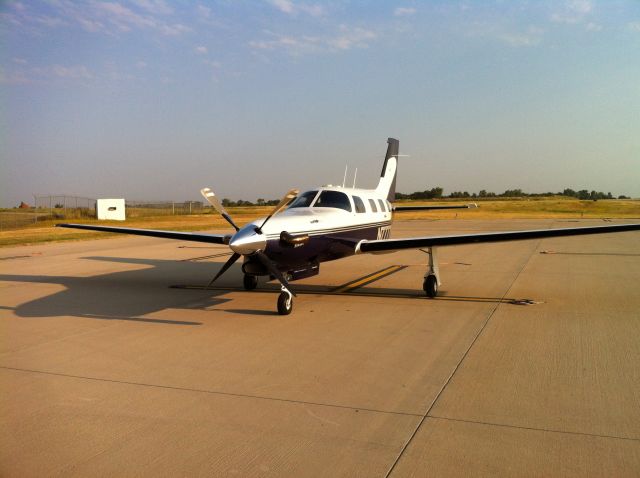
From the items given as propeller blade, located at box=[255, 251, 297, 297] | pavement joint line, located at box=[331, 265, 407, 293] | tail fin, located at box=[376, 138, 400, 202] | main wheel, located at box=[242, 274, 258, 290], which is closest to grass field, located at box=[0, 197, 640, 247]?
tail fin, located at box=[376, 138, 400, 202]

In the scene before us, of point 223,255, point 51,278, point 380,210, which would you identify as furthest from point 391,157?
point 51,278

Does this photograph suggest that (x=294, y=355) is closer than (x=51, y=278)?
Yes

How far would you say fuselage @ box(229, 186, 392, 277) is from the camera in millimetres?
9195

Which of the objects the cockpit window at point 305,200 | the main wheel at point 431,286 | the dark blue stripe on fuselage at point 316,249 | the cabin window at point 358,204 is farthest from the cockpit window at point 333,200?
the main wheel at point 431,286

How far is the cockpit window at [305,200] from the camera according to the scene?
11328 mm

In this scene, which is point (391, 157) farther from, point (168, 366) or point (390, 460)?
point (390, 460)

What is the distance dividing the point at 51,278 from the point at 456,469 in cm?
1329

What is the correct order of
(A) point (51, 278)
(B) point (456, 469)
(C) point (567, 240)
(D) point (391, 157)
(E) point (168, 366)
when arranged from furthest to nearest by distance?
(C) point (567, 240) < (D) point (391, 157) < (A) point (51, 278) < (E) point (168, 366) < (B) point (456, 469)

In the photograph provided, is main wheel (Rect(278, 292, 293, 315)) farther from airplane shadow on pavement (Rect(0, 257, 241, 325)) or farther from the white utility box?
the white utility box

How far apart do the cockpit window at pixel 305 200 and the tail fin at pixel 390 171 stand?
19.3 feet

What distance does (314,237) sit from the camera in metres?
10.4

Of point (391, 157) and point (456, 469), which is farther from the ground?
point (391, 157)

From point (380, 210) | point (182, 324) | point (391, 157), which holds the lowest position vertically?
point (182, 324)

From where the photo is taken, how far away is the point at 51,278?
14133 millimetres
